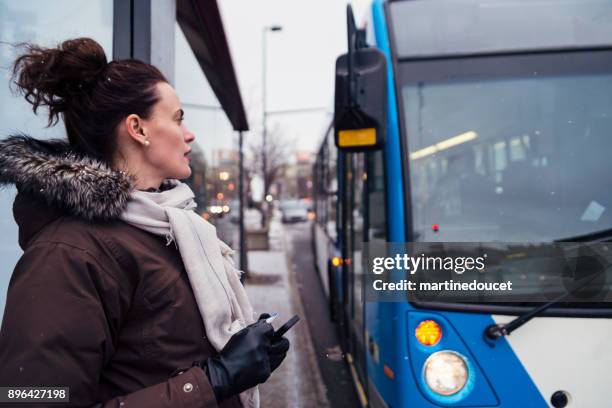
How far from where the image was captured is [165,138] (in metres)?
1.46

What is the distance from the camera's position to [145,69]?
56.7 inches

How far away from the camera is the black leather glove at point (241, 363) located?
126 cm

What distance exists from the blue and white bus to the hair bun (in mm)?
1516

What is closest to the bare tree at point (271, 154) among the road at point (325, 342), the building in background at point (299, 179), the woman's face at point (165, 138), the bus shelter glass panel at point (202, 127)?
the building in background at point (299, 179)

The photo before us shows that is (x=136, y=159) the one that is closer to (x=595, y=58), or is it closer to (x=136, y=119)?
(x=136, y=119)

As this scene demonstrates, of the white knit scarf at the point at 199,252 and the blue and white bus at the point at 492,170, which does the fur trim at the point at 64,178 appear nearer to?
the white knit scarf at the point at 199,252

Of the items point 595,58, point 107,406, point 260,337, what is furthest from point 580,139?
point 107,406

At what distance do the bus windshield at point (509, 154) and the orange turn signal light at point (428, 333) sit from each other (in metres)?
0.50

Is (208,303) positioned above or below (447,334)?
above

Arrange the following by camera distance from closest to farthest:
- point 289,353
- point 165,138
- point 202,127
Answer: point 165,138
point 202,127
point 289,353

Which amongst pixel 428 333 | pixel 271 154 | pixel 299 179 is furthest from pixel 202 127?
pixel 299 179

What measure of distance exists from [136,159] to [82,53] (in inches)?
14.0

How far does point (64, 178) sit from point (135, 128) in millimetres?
282

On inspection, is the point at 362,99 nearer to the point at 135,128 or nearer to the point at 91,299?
the point at 135,128
